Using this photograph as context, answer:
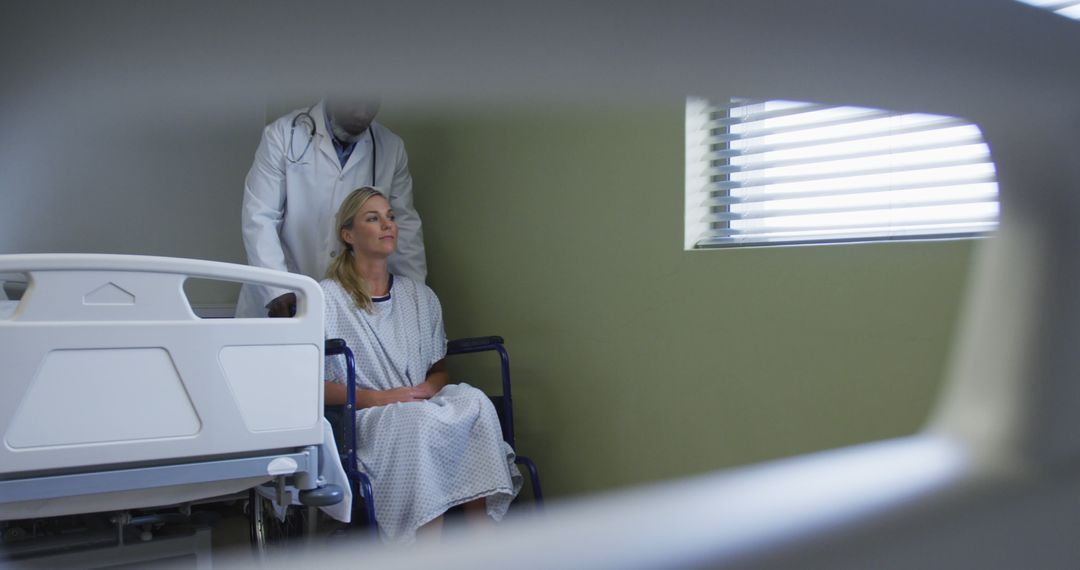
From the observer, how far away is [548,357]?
122 inches

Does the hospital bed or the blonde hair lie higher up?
the blonde hair

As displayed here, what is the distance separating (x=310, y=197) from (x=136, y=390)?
1.63 meters

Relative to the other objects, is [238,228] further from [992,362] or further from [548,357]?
[992,362]

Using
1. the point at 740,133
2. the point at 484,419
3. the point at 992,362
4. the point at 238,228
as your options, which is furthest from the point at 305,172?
the point at 992,362

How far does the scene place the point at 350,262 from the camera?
2.97m

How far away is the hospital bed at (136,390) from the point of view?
1.60 metres

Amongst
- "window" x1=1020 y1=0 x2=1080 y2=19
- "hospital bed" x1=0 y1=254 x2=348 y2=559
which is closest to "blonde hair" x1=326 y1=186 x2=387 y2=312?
"hospital bed" x1=0 y1=254 x2=348 y2=559

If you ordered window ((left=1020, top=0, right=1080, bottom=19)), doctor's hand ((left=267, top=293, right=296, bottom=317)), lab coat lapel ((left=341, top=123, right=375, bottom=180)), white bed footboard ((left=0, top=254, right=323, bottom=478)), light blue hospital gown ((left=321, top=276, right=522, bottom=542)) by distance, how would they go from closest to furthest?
window ((left=1020, top=0, right=1080, bottom=19))
white bed footboard ((left=0, top=254, right=323, bottom=478))
light blue hospital gown ((left=321, top=276, right=522, bottom=542))
doctor's hand ((left=267, top=293, right=296, bottom=317))
lab coat lapel ((left=341, top=123, right=375, bottom=180))

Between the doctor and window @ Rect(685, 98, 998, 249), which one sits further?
the doctor

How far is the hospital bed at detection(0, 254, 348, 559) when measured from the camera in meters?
1.60

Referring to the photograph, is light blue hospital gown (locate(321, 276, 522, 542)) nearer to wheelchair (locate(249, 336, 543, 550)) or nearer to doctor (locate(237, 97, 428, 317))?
wheelchair (locate(249, 336, 543, 550))

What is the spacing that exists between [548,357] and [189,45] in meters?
3.00

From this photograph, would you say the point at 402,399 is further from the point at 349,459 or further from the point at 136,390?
the point at 136,390

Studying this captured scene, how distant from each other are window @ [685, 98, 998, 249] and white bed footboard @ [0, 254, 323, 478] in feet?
3.66
